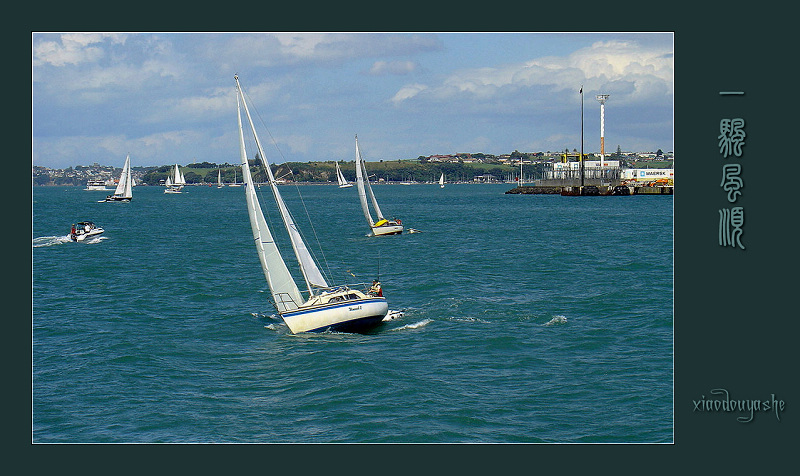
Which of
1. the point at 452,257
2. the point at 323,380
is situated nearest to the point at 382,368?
the point at 323,380

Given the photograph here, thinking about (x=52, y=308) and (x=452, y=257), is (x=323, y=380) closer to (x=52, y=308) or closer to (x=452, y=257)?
(x=52, y=308)

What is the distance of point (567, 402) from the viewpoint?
96.7 feet

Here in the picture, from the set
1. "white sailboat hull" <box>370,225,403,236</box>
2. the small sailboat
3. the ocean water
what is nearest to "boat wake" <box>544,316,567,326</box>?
the ocean water

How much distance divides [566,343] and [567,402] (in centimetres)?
891

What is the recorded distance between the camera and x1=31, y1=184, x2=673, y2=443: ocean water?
1088 inches

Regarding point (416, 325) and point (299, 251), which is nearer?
point (416, 325)
